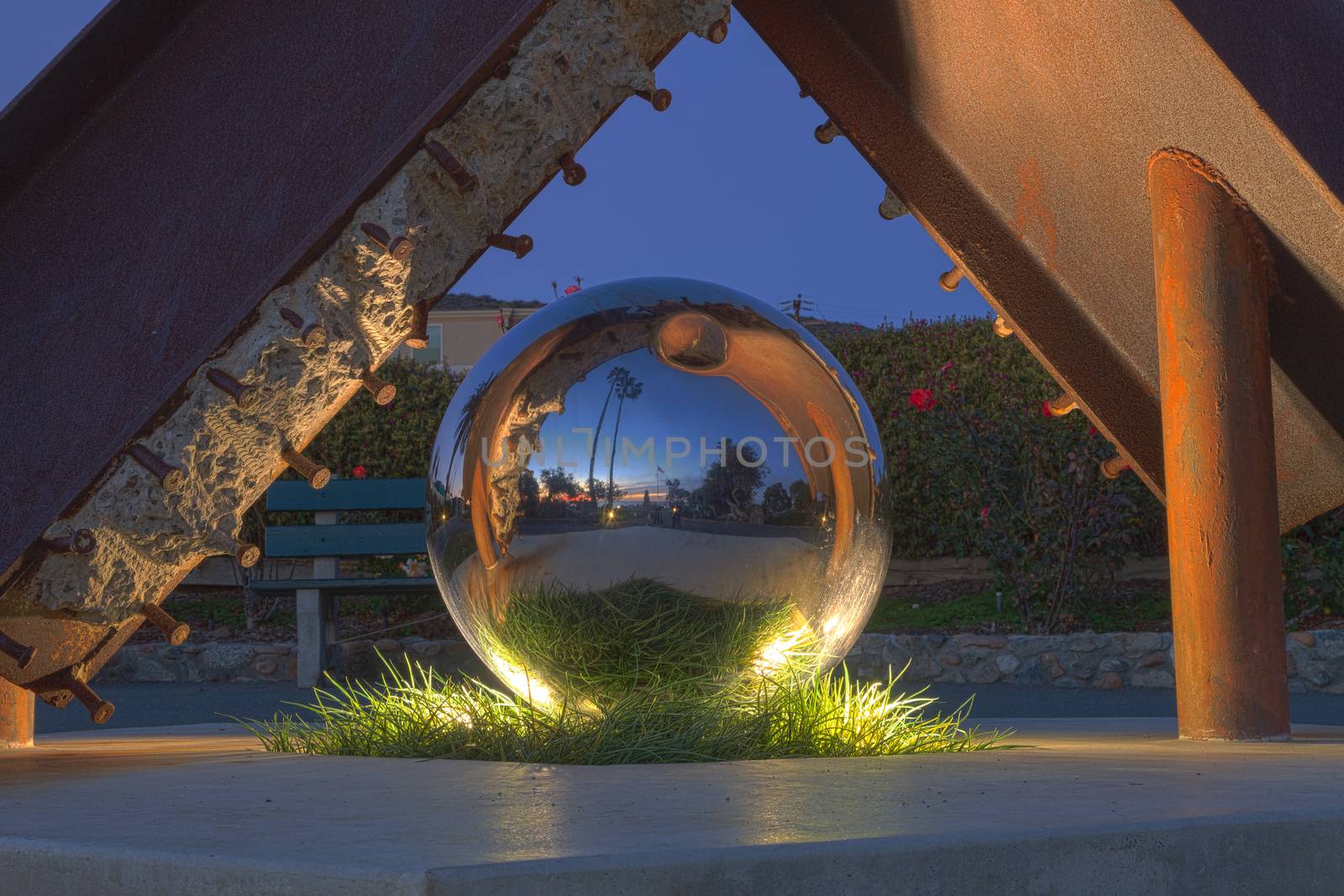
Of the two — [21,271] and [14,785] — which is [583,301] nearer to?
[21,271]

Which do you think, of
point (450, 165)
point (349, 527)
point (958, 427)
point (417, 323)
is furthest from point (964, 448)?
point (450, 165)

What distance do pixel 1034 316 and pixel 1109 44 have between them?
3.91 ft

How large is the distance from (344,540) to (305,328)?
271 inches

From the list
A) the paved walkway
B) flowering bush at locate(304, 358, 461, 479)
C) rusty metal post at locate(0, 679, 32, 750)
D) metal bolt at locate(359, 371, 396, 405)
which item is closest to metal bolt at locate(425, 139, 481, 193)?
metal bolt at locate(359, 371, 396, 405)

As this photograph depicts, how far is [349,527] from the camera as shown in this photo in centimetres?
1024

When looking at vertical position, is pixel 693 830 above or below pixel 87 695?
below

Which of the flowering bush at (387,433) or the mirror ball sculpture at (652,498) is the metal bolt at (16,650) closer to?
the mirror ball sculpture at (652,498)

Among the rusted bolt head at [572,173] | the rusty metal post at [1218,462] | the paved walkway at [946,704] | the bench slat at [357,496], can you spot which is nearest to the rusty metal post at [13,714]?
the rusted bolt head at [572,173]

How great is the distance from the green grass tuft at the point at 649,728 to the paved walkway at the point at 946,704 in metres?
3.48

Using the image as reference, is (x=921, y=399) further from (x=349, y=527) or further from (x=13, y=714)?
(x=13, y=714)

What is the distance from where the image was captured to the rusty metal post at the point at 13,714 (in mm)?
4371

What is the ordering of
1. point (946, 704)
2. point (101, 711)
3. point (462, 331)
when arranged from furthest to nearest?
1. point (462, 331)
2. point (946, 704)
3. point (101, 711)

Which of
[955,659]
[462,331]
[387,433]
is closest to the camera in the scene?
[955,659]

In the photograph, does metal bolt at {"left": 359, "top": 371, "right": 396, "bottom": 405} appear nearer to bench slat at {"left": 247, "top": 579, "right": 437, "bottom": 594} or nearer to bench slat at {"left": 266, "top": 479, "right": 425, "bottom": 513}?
bench slat at {"left": 247, "top": 579, "right": 437, "bottom": 594}
